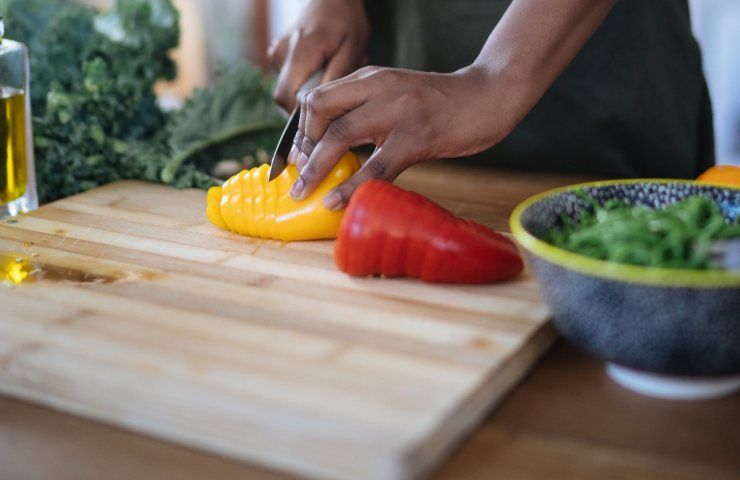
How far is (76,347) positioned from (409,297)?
49 centimetres

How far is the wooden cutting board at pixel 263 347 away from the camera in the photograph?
969mm

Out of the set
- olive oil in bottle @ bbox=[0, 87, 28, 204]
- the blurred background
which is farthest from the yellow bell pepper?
the blurred background

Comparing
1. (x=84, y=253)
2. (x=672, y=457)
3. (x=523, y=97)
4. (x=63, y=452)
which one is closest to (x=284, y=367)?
(x=63, y=452)

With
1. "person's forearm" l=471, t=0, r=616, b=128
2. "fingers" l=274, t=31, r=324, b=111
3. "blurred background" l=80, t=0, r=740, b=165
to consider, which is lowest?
"blurred background" l=80, t=0, r=740, b=165

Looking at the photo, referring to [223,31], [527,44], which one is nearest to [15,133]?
[527,44]

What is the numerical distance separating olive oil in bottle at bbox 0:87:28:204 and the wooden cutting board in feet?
0.72

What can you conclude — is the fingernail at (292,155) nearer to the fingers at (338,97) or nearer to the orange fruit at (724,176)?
the fingers at (338,97)

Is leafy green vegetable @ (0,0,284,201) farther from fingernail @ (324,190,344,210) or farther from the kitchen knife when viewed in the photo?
fingernail @ (324,190,344,210)

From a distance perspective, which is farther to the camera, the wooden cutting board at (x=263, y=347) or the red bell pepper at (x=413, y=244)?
the red bell pepper at (x=413, y=244)

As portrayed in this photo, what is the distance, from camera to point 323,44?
206cm

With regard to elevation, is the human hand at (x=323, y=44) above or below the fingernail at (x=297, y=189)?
above

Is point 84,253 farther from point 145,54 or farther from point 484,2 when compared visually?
point 484,2

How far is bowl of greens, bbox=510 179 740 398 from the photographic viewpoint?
971 mm

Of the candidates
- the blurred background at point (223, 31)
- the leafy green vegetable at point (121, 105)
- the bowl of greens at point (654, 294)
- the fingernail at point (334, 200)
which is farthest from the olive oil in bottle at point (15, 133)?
the blurred background at point (223, 31)
